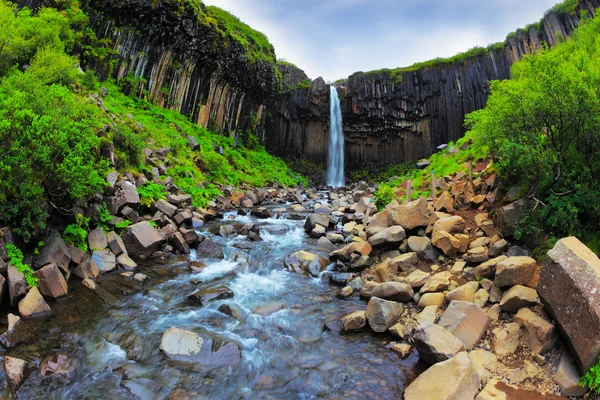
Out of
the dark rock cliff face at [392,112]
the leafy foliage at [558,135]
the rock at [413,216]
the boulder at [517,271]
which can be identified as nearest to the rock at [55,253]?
the rock at [413,216]

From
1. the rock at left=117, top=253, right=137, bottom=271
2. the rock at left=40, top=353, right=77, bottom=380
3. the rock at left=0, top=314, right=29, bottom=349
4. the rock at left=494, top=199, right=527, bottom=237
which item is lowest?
the rock at left=40, top=353, right=77, bottom=380

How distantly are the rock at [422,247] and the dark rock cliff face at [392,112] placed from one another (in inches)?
1221

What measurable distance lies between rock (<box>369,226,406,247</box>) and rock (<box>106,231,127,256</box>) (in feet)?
24.1

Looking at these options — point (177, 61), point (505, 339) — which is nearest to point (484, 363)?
point (505, 339)

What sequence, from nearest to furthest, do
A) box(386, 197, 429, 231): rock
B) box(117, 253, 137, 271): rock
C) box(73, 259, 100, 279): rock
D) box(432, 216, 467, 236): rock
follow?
box(73, 259, 100, 279): rock, box(117, 253, 137, 271): rock, box(432, 216, 467, 236): rock, box(386, 197, 429, 231): rock

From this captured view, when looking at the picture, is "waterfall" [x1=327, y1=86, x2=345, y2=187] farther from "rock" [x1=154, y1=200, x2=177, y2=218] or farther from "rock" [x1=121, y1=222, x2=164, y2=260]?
"rock" [x1=121, y1=222, x2=164, y2=260]

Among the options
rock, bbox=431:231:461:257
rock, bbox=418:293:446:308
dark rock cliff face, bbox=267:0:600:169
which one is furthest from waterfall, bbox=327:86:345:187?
rock, bbox=418:293:446:308

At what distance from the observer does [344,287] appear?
8.98 meters

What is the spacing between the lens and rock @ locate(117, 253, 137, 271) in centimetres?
908

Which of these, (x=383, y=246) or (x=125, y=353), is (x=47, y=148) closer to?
(x=125, y=353)

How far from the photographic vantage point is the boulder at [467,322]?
5.98 metres

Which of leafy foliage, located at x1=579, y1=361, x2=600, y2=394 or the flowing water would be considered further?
the flowing water

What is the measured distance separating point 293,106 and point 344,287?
3499 centimetres

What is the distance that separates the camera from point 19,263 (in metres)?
6.73
